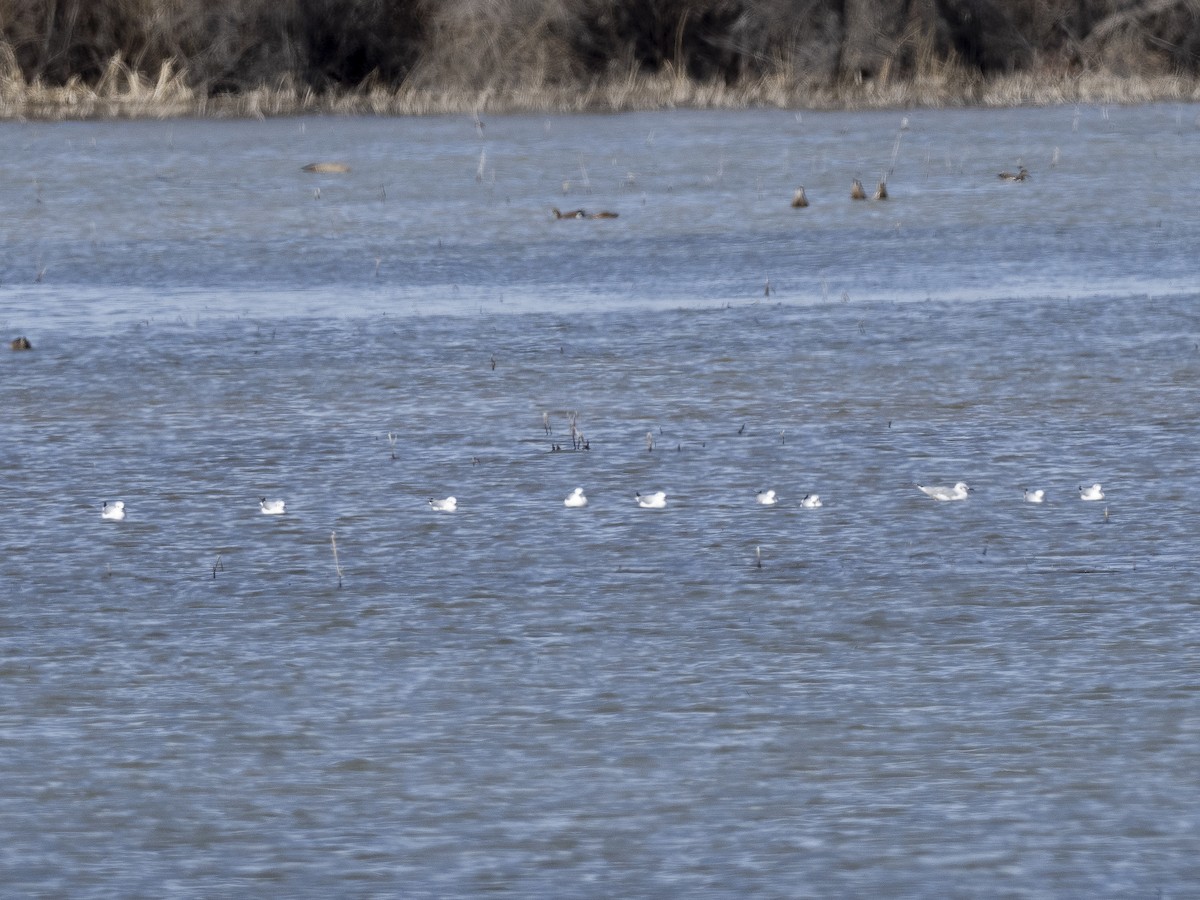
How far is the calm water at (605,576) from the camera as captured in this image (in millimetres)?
5430

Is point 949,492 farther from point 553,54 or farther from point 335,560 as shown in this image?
point 553,54

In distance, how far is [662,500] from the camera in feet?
29.8

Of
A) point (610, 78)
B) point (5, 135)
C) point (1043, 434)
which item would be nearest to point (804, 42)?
point (610, 78)

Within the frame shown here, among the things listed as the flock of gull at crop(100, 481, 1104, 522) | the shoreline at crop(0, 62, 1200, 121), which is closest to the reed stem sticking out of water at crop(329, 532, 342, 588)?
the flock of gull at crop(100, 481, 1104, 522)

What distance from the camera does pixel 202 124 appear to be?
3647 cm

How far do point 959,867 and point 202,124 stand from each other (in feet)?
106

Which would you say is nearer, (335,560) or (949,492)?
(335,560)

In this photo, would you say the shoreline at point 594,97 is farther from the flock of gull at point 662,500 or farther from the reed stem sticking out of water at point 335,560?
the reed stem sticking out of water at point 335,560

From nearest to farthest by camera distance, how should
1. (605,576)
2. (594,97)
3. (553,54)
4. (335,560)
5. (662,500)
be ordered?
(605,576) → (335,560) → (662,500) → (594,97) → (553,54)

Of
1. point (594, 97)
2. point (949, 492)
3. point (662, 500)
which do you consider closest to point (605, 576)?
point (662, 500)

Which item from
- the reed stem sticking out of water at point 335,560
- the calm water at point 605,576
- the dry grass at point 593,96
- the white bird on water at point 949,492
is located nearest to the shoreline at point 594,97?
the dry grass at point 593,96

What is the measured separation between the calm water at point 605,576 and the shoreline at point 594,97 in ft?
65.6

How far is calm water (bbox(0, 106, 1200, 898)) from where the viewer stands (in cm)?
543

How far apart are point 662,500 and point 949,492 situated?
100cm
